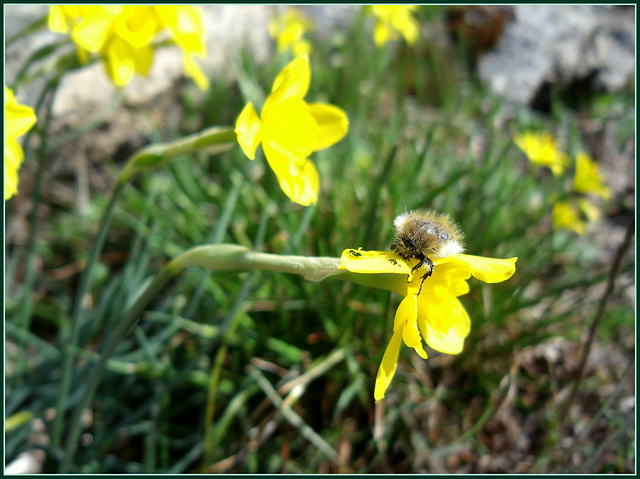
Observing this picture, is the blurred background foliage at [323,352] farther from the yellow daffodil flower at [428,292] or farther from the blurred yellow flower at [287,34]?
the blurred yellow flower at [287,34]

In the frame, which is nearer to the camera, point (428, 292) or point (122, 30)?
point (428, 292)

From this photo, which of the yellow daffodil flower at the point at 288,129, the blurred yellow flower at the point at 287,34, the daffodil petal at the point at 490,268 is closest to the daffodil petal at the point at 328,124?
the yellow daffodil flower at the point at 288,129

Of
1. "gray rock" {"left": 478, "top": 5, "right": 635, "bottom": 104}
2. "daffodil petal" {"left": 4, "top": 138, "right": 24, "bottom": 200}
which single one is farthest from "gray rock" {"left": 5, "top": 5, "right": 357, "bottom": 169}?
"gray rock" {"left": 478, "top": 5, "right": 635, "bottom": 104}

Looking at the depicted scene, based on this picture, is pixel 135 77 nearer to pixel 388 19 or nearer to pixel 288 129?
pixel 388 19

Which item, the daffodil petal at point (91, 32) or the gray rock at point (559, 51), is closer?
the daffodil petal at point (91, 32)

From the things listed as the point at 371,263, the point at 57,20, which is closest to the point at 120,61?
the point at 57,20

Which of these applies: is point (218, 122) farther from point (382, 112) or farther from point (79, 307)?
point (79, 307)

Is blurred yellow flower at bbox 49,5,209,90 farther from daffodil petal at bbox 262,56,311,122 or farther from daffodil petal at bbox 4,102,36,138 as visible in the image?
daffodil petal at bbox 262,56,311,122
